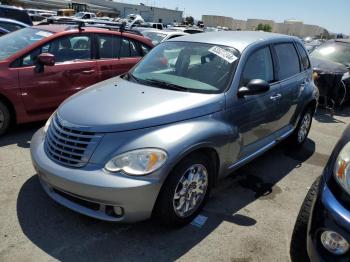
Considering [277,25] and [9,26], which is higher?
[9,26]

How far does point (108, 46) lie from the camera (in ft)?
19.7

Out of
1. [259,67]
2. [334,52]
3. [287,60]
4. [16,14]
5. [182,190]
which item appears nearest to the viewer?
[182,190]

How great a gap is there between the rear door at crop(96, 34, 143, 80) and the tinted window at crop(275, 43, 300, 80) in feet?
9.21

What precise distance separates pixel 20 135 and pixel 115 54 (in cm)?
212

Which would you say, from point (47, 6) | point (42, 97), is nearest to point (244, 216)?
point (42, 97)

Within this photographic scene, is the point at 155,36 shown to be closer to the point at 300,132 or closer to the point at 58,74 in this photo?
the point at 58,74

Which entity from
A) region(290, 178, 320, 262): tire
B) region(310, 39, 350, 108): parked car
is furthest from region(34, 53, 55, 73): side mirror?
region(310, 39, 350, 108): parked car

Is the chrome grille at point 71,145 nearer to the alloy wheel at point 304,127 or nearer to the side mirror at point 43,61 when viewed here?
the side mirror at point 43,61

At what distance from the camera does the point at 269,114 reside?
13.4 feet

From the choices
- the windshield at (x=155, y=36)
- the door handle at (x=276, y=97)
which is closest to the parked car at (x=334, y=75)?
the door handle at (x=276, y=97)

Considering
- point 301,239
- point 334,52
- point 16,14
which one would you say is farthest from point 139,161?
point 16,14

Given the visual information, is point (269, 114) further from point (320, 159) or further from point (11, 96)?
point (11, 96)

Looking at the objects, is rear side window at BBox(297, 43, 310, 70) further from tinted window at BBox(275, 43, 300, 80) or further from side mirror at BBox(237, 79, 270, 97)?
side mirror at BBox(237, 79, 270, 97)

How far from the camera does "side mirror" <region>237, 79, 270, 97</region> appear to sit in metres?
3.42
